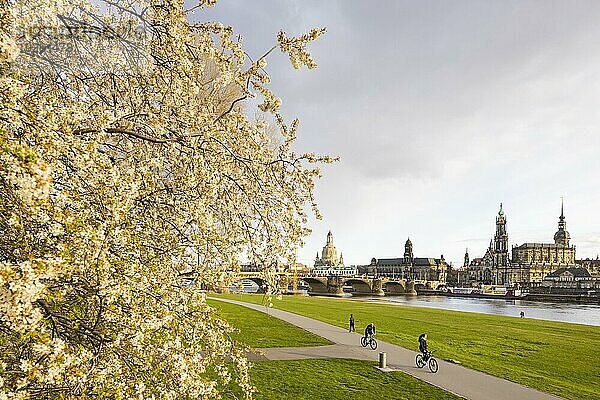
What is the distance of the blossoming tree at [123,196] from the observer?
3.98 meters

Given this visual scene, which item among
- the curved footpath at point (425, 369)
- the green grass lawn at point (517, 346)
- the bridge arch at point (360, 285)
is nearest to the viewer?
the curved footpath at point (425, 369)

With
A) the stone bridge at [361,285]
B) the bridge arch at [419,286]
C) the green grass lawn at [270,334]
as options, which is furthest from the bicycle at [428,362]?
the bridge arch at [419,286]

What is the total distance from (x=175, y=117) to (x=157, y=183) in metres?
1.02

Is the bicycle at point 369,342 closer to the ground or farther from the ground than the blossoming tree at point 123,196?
closer to the ground

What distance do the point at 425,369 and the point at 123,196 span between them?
771 inches

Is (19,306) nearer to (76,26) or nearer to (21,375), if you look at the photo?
(21,375)

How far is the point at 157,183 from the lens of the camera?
7.23 meters

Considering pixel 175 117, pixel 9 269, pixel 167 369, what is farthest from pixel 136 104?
pixel 9 269

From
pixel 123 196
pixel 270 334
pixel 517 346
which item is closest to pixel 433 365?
pixel 270 334

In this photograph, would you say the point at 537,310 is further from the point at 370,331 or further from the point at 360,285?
the point at 360,285

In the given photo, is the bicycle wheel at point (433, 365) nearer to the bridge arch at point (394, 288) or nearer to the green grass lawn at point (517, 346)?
the green grass lawn at point (517, 346)

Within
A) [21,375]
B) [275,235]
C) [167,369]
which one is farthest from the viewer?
[275,235]

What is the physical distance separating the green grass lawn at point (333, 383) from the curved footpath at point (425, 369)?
37.1 inches

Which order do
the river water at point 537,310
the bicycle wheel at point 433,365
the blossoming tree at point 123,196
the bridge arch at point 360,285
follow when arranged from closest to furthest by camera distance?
the blossoming tree at point 123,196, the bicycle wheel at point 433,365, the river water at point 537,310, the bridge arch at point 360,285
